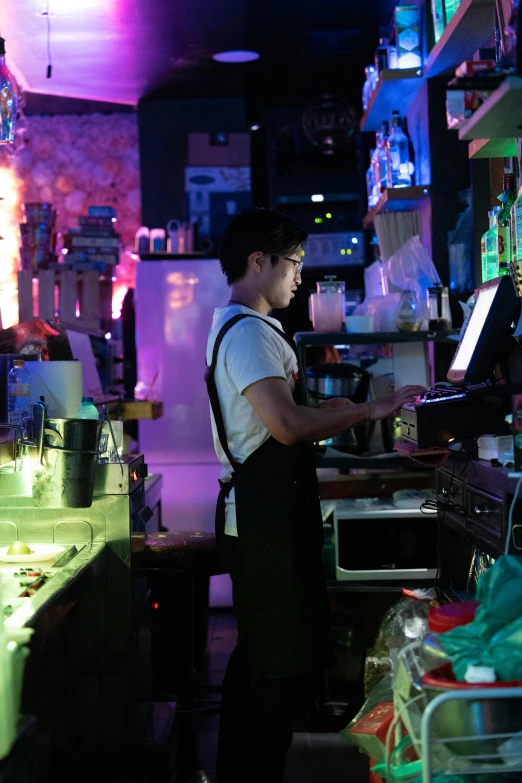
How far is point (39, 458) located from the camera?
2.61m

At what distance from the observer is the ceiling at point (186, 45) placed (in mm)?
4844

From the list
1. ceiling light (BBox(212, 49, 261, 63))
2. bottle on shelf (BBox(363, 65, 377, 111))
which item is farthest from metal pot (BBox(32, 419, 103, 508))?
ceiling light (BBox(212, 49, 261, 63))

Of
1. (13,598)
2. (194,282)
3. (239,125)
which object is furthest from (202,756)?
(239,125)

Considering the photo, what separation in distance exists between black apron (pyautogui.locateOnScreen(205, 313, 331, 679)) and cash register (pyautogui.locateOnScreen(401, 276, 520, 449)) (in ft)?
1.20

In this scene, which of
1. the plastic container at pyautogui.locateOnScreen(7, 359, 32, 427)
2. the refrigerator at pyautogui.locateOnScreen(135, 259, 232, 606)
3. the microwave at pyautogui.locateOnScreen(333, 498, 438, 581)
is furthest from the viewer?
the refrigerator at pyautogui.locateOnScreen(135, 259, 232, 606)

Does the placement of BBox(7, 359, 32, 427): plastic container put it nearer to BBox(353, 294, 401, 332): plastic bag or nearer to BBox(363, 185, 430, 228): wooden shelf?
BBox(353, 294, 401, 332): plastic bag

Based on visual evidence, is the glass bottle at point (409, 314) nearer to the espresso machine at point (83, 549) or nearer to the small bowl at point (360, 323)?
the small bowl at point (360, 323)

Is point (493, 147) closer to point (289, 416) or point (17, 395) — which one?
point (289, 416)

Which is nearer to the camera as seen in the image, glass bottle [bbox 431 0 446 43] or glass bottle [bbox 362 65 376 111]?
glass bottle [bbox 431 0 446 43]

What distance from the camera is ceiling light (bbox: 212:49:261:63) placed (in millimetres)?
5547

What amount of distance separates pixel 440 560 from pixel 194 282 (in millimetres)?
3402

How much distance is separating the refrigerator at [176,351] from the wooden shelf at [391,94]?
1.64 m

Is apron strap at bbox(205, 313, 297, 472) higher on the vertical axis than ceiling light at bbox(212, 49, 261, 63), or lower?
lower

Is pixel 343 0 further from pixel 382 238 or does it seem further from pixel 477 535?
pixel 477 535
